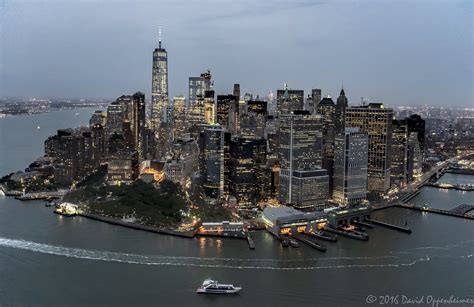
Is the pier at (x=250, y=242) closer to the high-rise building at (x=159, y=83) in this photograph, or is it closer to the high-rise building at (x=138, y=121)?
the high-rise building at (x=138, y=121)

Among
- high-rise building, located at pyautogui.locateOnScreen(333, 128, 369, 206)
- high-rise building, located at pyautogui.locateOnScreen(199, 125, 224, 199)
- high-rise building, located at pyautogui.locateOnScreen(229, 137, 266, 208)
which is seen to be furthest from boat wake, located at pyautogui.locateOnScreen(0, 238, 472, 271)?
high-rise building, located at pyautogui.locateOnScreen(199, 125, 224, 199)

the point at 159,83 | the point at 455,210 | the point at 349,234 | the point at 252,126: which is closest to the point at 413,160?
the point at 455,210

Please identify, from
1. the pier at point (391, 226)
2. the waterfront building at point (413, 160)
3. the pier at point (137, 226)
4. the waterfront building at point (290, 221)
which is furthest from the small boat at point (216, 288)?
the waterfront building at point (413, 160)

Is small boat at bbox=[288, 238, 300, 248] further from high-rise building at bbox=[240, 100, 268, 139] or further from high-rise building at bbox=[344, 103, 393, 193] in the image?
high-rise building at bbox=[240, 100, 268, 139]

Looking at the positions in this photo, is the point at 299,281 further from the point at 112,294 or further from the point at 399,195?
the point at 399,195

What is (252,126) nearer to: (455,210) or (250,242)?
(455,210)
